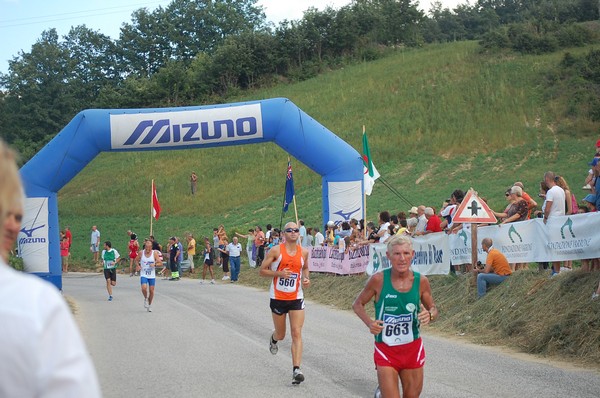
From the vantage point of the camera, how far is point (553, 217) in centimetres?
1406

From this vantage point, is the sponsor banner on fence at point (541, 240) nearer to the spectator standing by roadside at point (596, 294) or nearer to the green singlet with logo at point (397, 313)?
the spectator standing by roadside at point (596, 294)

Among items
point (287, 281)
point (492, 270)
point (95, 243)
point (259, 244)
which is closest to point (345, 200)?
point (259, 244)

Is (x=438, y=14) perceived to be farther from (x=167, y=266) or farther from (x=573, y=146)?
(x=167, y=266)

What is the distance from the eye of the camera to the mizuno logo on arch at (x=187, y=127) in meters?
24.5

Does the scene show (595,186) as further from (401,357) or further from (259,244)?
(259,244)

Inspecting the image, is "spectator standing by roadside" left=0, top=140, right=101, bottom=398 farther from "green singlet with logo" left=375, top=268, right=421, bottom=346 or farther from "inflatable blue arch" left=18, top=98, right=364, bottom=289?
"inflatable blue arch" left=18, top=98, right=364, bottom=289

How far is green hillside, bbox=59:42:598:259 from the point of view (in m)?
49.2

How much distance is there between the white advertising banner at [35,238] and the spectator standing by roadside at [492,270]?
1301 cm

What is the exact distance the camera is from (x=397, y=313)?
24.2 feet

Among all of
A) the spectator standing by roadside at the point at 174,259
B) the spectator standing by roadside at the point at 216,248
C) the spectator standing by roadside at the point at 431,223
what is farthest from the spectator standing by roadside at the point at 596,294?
the spectator standing by roadside at the point at 216,248

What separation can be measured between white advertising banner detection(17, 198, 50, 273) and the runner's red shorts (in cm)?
1843

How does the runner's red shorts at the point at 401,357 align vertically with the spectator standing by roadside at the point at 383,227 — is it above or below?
below

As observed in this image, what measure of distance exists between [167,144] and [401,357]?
1850cm

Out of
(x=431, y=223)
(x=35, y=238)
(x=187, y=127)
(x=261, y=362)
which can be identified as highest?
(x=187, y=127)
